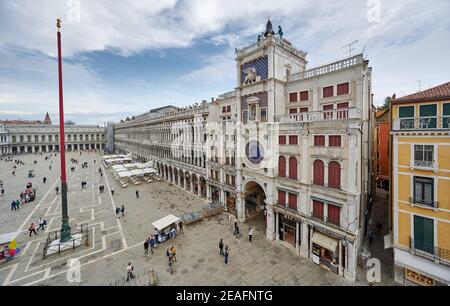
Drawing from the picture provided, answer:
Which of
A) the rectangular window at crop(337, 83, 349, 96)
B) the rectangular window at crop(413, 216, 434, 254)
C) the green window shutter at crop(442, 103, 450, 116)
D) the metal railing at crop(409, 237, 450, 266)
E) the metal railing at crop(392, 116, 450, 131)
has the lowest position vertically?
the metal railing at crop(409, 237, 450, 266)

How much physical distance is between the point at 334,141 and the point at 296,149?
355 centimetres

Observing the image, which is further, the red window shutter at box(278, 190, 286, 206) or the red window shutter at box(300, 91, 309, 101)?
the red window shutter at box(300, 91, 309, 101)

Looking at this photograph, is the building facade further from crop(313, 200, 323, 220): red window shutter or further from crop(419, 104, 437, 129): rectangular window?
crop(419, 104, 437, 129): rectangular window

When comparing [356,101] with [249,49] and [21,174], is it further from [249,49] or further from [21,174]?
[21,174]

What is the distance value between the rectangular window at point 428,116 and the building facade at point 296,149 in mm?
3797

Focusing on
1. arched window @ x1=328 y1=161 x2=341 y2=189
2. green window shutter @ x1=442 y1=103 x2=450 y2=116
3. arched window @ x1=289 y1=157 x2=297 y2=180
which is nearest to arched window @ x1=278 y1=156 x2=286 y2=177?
arched window @ x1=289 y1=157 x2=297 y2=180

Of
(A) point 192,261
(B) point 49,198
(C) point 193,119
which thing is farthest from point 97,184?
(A) point 192,261

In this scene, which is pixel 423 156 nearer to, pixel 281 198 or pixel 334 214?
pixel 334 214

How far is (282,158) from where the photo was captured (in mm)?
20547

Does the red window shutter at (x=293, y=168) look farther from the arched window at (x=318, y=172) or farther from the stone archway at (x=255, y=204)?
the stone archway at (x=255, y=204)

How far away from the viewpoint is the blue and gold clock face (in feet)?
74.1

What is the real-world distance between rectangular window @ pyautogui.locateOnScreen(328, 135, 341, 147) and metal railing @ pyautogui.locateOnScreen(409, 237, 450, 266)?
859 centimetres

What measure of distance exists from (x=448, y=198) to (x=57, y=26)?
119 ft

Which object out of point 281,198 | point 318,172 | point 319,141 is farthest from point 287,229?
point 319,141
